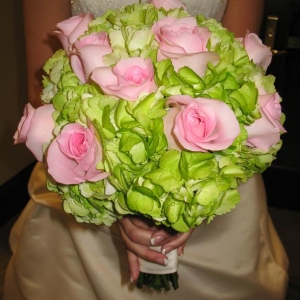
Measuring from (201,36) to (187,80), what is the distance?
0.10 meters

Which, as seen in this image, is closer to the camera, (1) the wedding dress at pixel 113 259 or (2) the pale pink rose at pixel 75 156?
(2) the pale pink rose at pixel 75 156

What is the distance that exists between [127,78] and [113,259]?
68 centimetres

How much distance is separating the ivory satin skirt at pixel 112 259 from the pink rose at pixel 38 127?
1.55 ft

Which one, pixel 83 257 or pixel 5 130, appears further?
pixel 5 130

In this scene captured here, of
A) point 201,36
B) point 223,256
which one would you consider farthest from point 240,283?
point 201,36

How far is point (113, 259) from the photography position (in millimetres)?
1233

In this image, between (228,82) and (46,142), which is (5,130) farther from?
(228,82)

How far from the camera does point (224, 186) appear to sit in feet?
2.25

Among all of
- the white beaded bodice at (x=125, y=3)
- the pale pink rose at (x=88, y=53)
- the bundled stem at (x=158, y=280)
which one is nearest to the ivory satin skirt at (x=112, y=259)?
the bundled stem at (x=158, y=280)

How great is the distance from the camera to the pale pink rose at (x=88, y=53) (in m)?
0.71

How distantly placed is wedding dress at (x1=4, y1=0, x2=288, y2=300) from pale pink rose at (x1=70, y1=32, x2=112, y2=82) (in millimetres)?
550

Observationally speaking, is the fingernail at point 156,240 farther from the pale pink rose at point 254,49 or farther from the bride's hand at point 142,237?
the pale pink rose at point 254,49

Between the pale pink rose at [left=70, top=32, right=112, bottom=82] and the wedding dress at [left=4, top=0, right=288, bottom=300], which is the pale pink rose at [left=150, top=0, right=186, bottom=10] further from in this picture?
the wedding dress at [left=4, top=0, right=288, bottom=300]

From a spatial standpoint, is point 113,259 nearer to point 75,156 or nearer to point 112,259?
point 112,259
